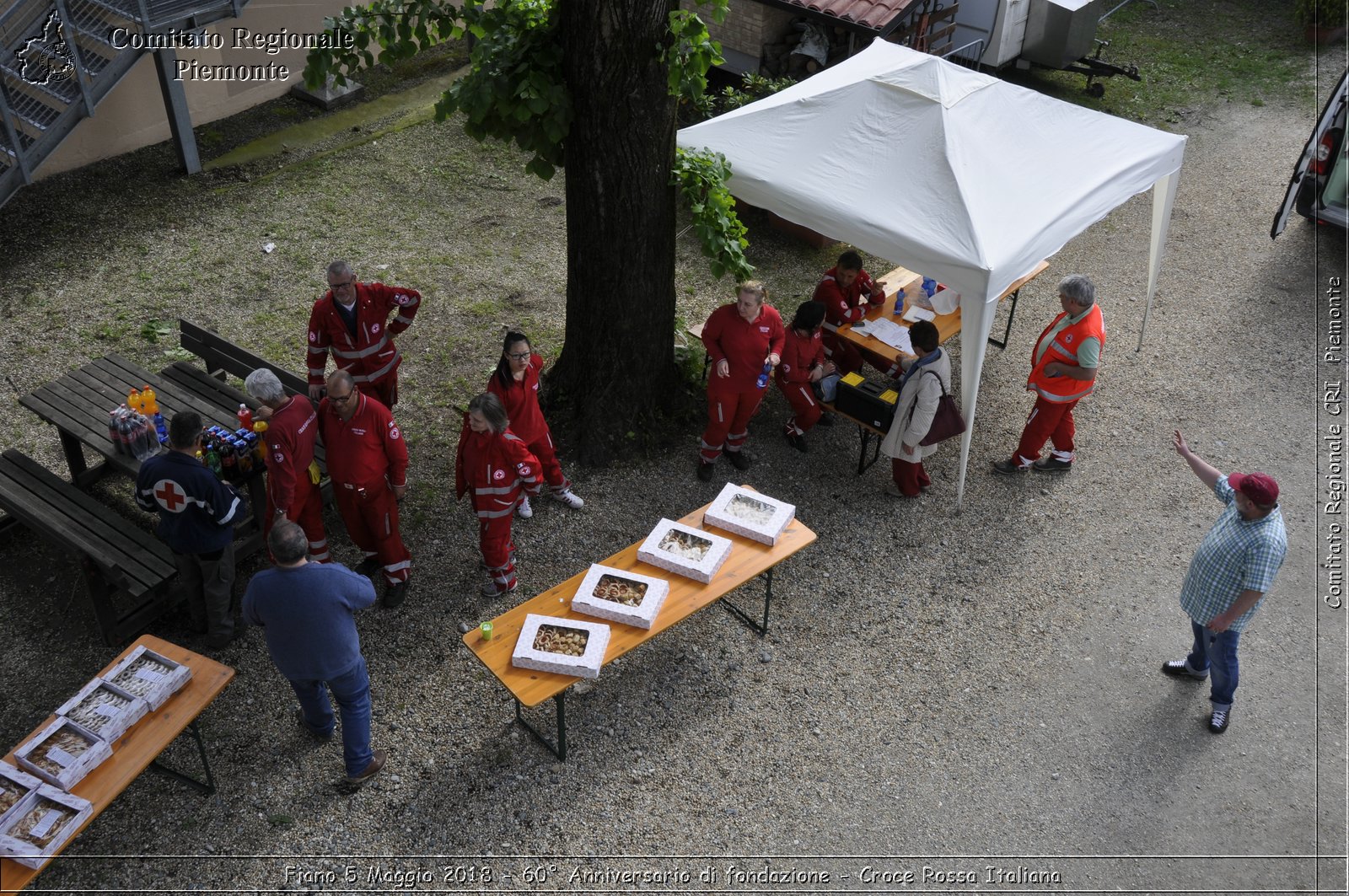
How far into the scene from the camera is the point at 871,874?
507 centimetres

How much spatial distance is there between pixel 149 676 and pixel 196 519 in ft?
3.03

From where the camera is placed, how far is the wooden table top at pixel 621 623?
5.11 meters

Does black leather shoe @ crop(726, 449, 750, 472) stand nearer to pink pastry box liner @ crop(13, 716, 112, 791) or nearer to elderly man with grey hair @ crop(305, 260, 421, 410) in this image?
elderly man with grey hair @ crop(305, 260, 421, 410)

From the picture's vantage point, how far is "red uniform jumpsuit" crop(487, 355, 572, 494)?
6211 millimetres

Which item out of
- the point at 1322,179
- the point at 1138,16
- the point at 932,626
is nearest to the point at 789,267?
the point at 932,626

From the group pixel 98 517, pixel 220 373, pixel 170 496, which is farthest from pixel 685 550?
pixel 220 373

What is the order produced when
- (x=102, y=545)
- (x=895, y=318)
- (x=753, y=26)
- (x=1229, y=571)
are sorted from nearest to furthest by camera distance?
1. (x=1229, y=571)
2. (x=102, y=545)
3. (x=895, y=318)
4. (x=753, y=26)

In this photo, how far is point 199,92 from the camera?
37.2 feet

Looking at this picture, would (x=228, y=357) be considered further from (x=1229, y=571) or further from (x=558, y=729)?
(x=1229, y=571)

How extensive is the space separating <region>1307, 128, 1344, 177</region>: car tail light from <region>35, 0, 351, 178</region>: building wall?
34.0ft

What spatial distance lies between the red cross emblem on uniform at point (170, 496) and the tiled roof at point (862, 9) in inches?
353

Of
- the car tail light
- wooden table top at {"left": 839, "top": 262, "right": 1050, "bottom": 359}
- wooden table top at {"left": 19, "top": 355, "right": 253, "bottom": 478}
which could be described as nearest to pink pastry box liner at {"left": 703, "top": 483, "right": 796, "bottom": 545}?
wooden table top at {"left": 839, "top": 262, "right": 1050, "bottom": 359}

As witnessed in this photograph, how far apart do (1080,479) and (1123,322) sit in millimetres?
2482

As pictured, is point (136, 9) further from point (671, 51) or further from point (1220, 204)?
point (1220, 204)
